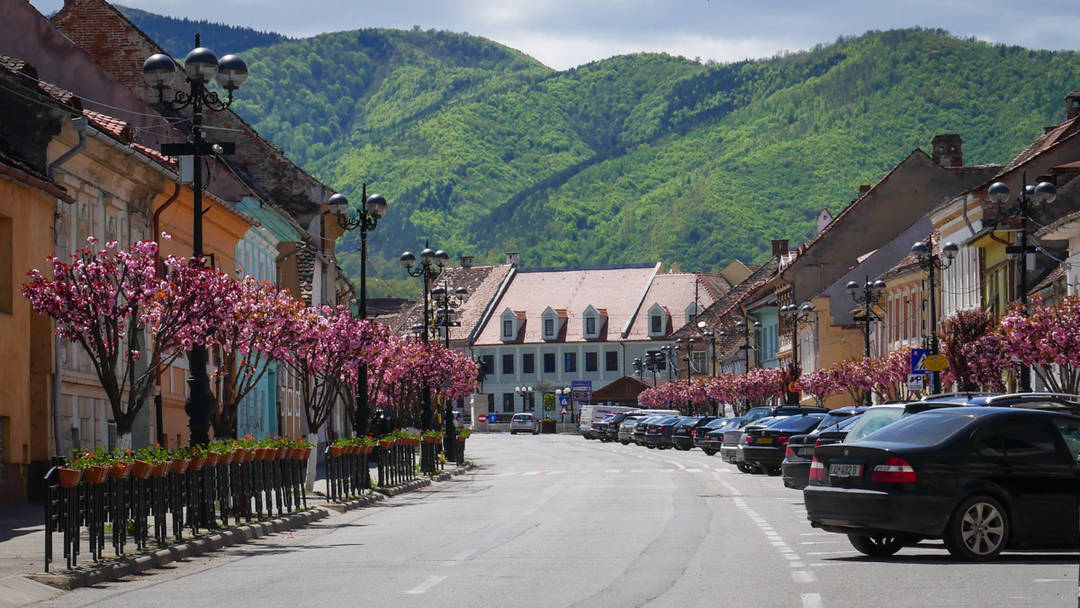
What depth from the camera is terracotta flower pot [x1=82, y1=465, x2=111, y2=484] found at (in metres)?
17.2

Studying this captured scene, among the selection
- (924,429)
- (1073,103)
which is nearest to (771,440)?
(924,429)

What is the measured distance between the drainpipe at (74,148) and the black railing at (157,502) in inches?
305

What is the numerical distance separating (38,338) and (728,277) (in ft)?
393

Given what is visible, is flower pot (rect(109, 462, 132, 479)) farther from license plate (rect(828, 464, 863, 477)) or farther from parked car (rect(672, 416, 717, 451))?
parked car (rect(672, 416, 717, 451))

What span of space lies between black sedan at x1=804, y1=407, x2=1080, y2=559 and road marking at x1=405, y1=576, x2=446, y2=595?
4.45 metres

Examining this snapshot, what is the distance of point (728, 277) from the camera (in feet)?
483

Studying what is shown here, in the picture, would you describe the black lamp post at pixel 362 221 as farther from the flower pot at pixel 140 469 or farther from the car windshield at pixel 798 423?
the flower pot at pixel 140 469

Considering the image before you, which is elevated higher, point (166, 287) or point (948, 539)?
point (166, 287)

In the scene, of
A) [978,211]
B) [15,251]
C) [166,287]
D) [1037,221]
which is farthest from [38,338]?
[978,211]

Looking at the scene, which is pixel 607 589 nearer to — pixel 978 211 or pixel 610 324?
pixel 978 211

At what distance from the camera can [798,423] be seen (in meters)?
43.7

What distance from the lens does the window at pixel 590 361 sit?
14350 centimetres

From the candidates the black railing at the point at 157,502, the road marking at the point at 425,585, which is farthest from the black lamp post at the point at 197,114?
the road marking at the point at 425,585

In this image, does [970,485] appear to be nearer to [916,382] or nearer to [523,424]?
[916,382]
